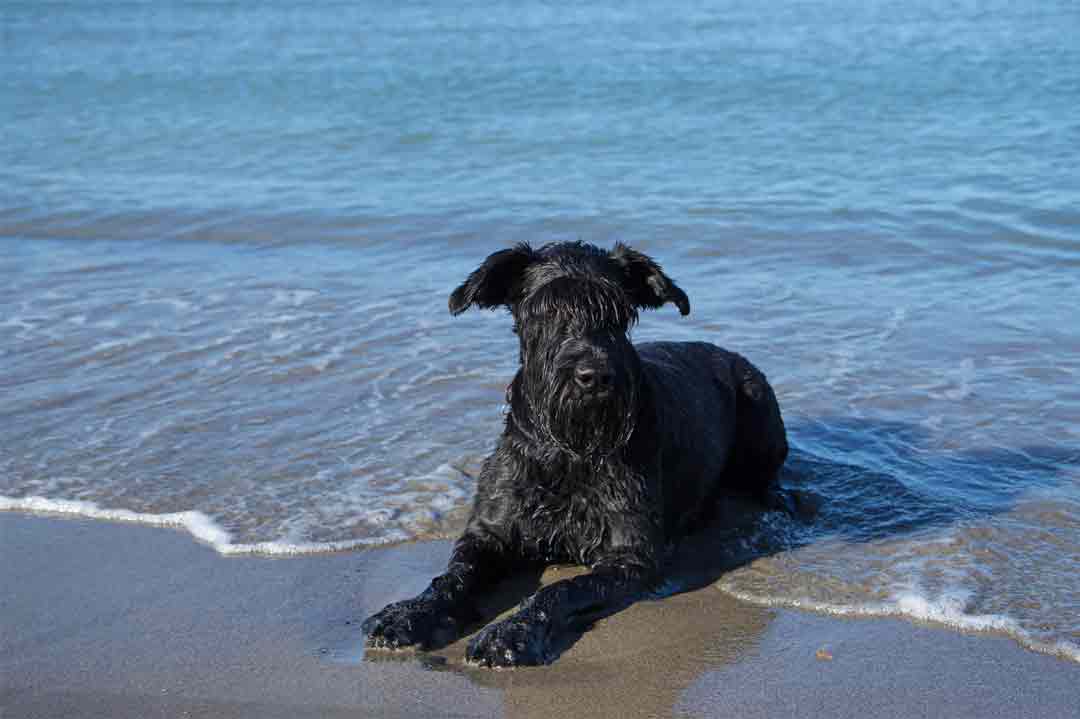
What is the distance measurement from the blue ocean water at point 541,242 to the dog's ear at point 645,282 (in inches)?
57.5

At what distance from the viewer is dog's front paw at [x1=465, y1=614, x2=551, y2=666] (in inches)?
197

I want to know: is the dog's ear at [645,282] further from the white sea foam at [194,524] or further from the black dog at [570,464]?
the white sea foam at [194,524]

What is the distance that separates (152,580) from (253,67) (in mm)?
26856

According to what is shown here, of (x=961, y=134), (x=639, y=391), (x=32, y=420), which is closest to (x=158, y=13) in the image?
(x=961, y=134)

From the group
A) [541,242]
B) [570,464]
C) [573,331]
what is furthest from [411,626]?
[541,242]

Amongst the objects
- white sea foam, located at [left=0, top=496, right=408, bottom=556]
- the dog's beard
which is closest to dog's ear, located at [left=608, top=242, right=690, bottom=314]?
the dog's beard

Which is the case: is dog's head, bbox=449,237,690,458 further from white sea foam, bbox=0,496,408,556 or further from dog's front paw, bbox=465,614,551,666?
white sea foam, bbox=0,496,408,556

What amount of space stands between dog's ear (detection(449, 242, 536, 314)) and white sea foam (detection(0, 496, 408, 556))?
148cm

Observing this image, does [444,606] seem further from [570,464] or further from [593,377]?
[593,377]

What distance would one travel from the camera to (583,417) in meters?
5.55

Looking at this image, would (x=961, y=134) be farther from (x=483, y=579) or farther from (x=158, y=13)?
(x=158, y=13)

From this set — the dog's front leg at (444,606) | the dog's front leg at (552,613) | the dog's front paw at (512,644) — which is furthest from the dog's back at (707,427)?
the dog's front paw at (512,644)

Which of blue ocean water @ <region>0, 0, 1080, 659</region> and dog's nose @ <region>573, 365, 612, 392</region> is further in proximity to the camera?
blue ocean water @ <region>0, 0, 1080, 659</region>

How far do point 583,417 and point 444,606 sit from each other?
3.50 ft
